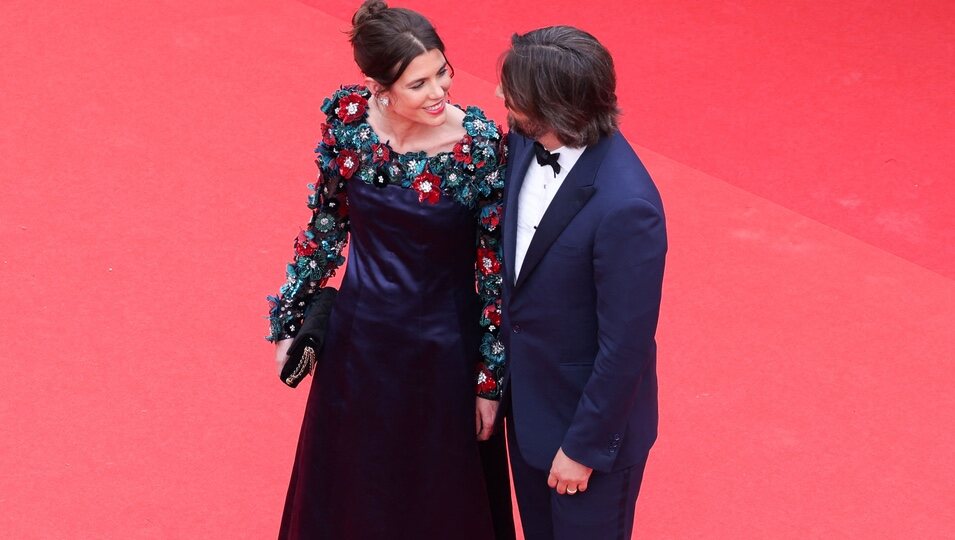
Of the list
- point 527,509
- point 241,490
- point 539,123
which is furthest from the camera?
point 241,490

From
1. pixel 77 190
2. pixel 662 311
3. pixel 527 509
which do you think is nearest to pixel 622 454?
pixel 527 509

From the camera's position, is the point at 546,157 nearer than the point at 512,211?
Yes

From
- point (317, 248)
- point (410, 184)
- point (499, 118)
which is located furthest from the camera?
point (499, 118)

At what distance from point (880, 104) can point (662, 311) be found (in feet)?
5.37

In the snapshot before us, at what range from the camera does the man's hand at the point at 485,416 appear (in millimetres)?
2484

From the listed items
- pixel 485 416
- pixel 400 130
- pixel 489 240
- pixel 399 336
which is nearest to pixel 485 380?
pixel 485 416

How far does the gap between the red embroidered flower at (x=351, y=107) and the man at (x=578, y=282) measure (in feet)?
1.00

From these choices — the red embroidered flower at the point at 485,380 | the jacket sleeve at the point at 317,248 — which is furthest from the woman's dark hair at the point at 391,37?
the red embroidered flower at the point at 485,380

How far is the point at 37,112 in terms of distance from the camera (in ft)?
14.8

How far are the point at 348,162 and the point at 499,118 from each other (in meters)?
2.32

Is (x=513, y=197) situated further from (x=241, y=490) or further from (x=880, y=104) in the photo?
(x=880, y=104)

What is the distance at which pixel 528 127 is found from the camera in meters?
2.07

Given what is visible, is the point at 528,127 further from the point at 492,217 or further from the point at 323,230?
the point at 323,230

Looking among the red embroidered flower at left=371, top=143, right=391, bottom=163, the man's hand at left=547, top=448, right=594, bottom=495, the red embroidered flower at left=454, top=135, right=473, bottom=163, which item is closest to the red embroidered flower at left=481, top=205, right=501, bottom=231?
the red embroidered flower at left=454, top=135, right=473, bottom=163
